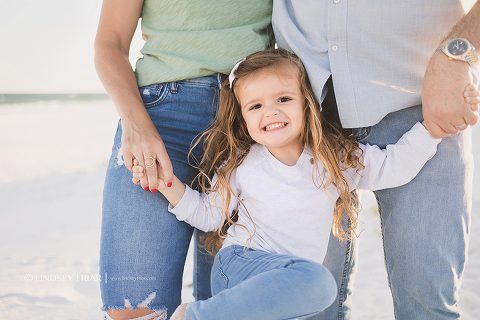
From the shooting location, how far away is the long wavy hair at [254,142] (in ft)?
4.97

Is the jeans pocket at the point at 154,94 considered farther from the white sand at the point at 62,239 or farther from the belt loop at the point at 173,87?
the white sand at the point at 62,239

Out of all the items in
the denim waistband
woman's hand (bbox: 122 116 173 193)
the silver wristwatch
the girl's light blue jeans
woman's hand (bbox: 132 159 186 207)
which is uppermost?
the silver wristwatch

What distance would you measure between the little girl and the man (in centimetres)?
8

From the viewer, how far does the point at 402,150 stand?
1.40 meters

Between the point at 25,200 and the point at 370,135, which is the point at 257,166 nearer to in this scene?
the point at 370,135

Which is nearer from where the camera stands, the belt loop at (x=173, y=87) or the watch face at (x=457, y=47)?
the watch face at (x=457, y=47)

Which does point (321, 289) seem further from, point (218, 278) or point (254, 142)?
point (254, 142)

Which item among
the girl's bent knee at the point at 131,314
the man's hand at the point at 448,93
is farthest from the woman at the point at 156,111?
the man's hand at the point at 448,93

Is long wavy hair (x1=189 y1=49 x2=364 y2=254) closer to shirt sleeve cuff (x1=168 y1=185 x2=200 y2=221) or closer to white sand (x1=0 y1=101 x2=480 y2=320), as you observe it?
shirt sleeve cuff (x1=168 y1=185 x2=200 y2=221)

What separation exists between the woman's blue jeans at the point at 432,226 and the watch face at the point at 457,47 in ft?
0.87

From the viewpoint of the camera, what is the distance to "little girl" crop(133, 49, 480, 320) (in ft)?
4.71

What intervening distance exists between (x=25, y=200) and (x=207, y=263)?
13.2ft

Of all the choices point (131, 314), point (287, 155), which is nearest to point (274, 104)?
point (287, 155)

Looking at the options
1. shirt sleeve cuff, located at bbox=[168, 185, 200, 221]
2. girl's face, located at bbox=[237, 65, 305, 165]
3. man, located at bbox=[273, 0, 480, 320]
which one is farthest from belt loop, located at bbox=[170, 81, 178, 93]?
man, located at bbox=[273, 0, 480, 320]
